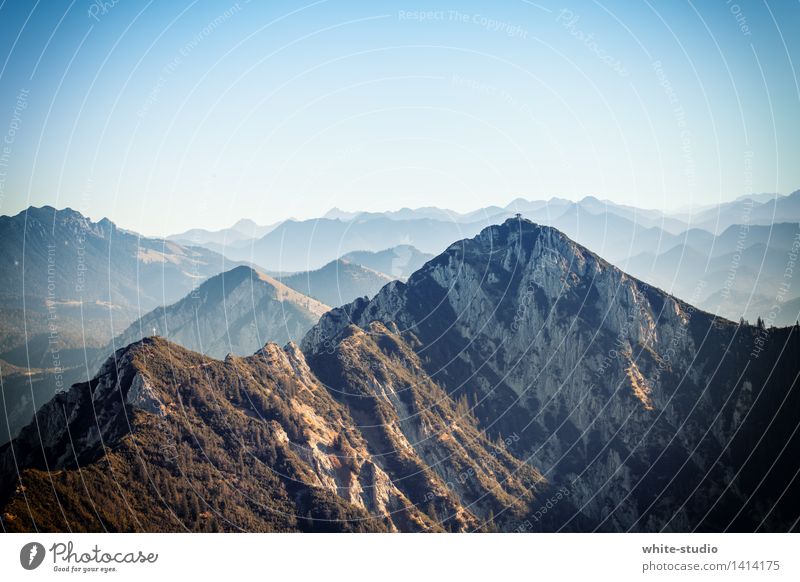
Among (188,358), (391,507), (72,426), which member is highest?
(188,358)

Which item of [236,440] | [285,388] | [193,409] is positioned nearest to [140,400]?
[193,409]

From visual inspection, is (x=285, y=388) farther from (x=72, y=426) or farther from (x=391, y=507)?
(x=72, y=426)

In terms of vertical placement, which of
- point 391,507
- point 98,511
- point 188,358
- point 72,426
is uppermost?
point 188,358

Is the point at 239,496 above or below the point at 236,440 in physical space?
below

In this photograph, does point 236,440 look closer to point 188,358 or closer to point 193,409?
point 193,409

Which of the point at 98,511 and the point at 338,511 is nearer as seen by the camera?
the point at 98,511
